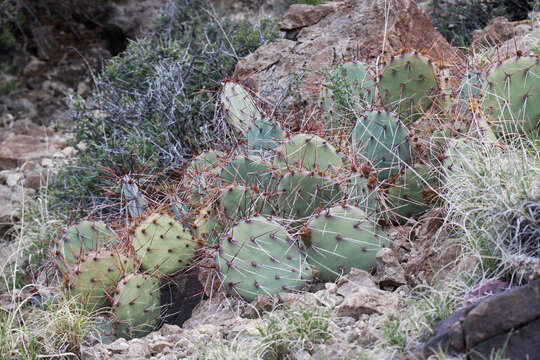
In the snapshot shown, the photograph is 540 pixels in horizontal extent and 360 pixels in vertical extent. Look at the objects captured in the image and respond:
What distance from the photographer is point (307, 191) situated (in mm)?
3109

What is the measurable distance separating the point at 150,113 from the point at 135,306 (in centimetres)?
217

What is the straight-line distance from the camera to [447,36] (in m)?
5.94

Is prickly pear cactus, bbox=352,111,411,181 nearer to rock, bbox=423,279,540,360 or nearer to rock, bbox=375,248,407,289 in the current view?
rock, bbox=375,248,407,289

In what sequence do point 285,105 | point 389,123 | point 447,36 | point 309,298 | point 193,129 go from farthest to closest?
point 447,36
point 193,129
point 285,105
point 389,123
point 309,298

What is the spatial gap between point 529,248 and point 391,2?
2787mm

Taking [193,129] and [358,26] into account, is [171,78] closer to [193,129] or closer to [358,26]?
[193,129]

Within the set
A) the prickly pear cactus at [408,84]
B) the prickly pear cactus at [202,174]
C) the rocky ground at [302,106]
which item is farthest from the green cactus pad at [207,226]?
the prickly pear cactus at [408,84]

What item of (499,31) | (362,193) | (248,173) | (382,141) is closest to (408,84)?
(382,141)

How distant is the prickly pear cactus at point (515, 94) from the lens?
3232 mm

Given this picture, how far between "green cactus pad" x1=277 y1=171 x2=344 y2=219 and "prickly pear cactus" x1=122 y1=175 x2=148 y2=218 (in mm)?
897

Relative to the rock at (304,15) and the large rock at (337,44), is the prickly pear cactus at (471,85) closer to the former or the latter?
the large rock at (337,44)

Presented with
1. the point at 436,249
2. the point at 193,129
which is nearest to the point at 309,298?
the point at 436,249

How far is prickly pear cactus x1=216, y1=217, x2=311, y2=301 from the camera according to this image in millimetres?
2861

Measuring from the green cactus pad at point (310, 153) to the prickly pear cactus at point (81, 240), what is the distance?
101cm
